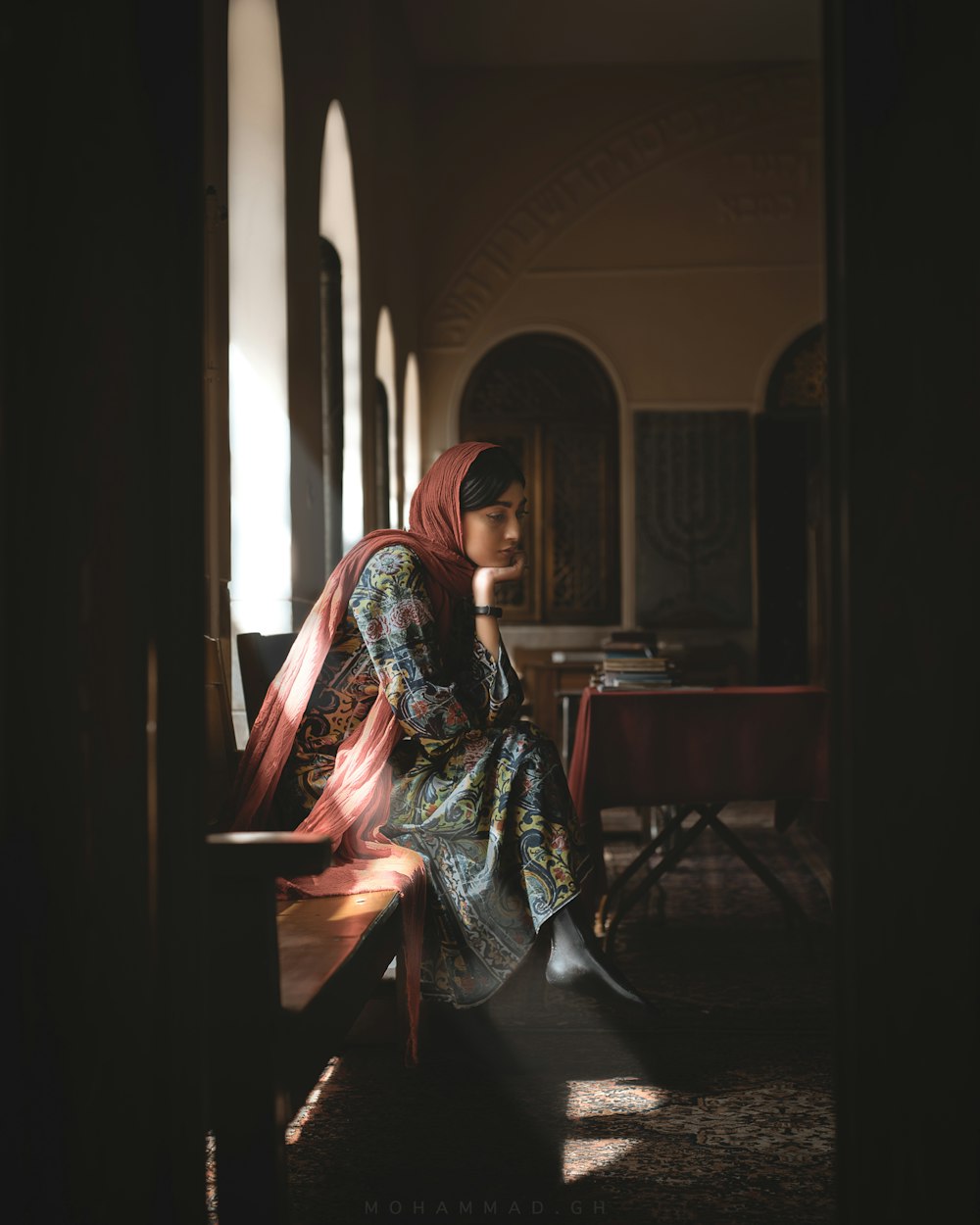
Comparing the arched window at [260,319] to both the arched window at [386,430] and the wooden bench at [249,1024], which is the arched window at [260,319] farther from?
the arched window at [386,430]

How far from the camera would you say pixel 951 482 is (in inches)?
42.7

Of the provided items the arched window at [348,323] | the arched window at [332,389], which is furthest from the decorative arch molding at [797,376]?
the arched window at [332,389]

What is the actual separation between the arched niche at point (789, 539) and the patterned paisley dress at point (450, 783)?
562cm

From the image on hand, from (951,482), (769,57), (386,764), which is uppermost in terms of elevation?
(769,57)

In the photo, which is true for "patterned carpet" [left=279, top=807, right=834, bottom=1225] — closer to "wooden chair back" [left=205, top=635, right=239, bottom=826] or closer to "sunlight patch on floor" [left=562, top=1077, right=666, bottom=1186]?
"sunlight patch on floor" [left=562, top=1077, right=666, bottom=1186]

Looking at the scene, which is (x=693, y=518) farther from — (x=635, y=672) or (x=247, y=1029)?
(x=247, y=1029)

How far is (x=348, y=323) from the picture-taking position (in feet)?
17.6

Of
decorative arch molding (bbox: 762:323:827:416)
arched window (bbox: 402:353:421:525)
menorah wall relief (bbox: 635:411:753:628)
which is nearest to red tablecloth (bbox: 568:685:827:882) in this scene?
arched window (bbox: 402:353:421:525)

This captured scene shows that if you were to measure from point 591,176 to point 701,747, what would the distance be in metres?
5.98

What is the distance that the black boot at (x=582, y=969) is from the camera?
2121 millimetres

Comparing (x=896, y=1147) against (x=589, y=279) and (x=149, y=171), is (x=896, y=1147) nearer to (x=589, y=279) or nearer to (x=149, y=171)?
(x=149, y=171)

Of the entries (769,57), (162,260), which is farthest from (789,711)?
(769,57)

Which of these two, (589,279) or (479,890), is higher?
(589,279)

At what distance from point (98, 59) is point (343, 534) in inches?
180
